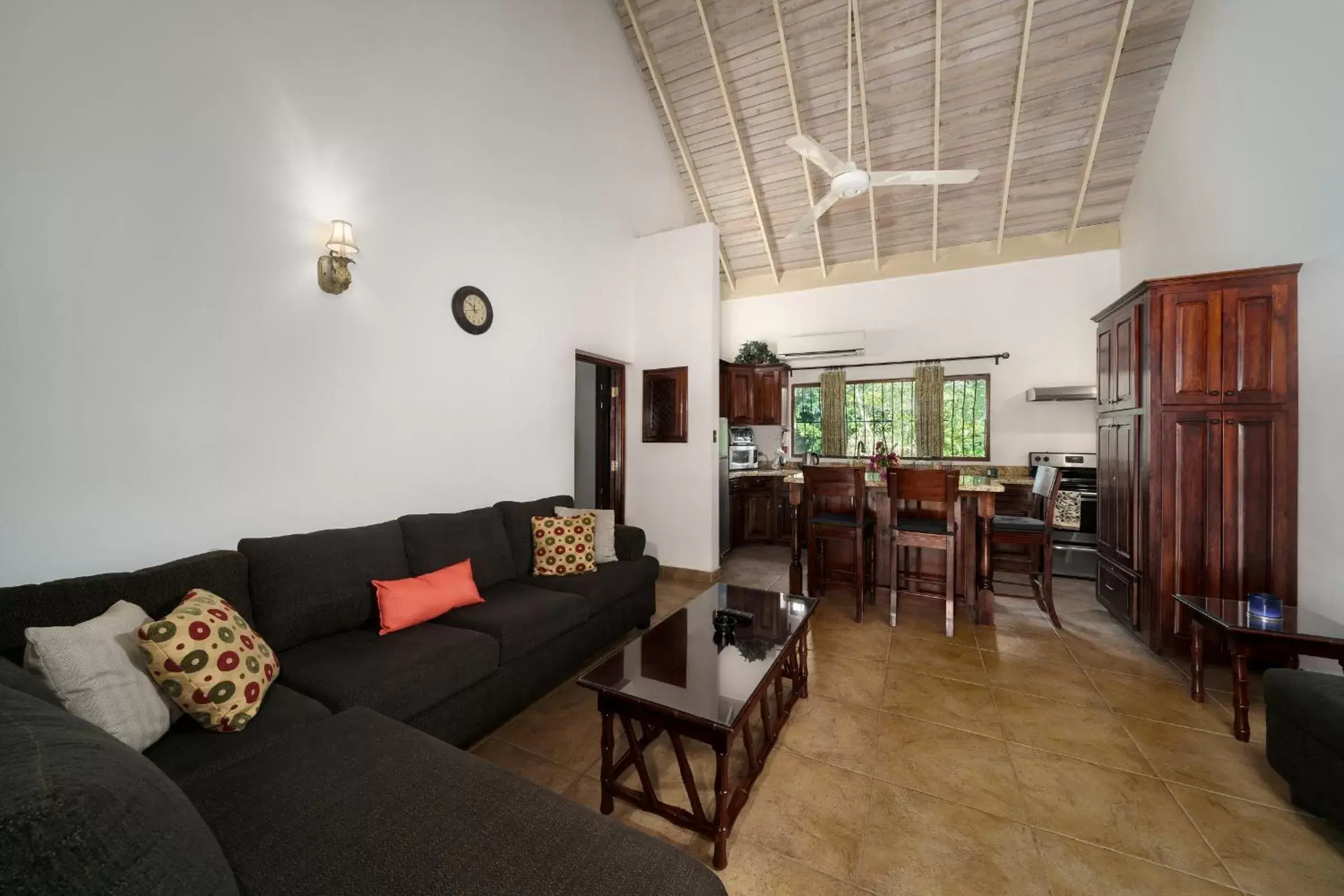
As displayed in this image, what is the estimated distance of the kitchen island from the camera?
11.4ft

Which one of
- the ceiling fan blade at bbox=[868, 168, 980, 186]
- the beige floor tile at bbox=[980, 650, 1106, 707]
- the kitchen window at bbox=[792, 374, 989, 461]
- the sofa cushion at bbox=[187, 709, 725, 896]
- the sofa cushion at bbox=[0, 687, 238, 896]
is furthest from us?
the kitchen window at bbox=[792, 374, 989, 461]

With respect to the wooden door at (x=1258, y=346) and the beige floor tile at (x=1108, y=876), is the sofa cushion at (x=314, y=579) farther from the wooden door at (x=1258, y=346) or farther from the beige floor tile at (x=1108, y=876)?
the wooden door at (x=1258, y=346)

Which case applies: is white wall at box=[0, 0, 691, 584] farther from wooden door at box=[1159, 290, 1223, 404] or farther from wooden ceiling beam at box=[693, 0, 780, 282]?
wooden door at box=[1159, 290, 1223, 404]

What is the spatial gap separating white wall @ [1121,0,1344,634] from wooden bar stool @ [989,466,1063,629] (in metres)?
1.09

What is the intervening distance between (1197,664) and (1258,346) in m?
1.74

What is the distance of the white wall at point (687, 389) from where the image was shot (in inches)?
179

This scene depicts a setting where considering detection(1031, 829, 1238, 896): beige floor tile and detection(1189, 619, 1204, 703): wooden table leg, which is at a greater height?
detection(1189, 619, 1204, 703): wooden table leg

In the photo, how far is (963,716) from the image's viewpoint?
7.66ft

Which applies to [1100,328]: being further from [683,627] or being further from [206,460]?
[206,460]

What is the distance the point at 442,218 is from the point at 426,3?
128cm

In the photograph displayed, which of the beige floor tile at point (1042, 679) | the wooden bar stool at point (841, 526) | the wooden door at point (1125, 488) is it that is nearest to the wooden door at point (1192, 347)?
the wooden door at point (1125, 488)

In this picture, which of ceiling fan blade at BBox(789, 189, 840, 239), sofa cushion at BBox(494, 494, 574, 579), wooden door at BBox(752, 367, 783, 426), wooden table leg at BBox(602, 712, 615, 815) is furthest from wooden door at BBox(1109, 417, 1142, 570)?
sofa cushion at BBox(494, 494, 574, 579)

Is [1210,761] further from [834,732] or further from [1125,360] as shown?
[1125,360]

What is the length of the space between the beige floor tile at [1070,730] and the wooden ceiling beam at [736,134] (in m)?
5.01
